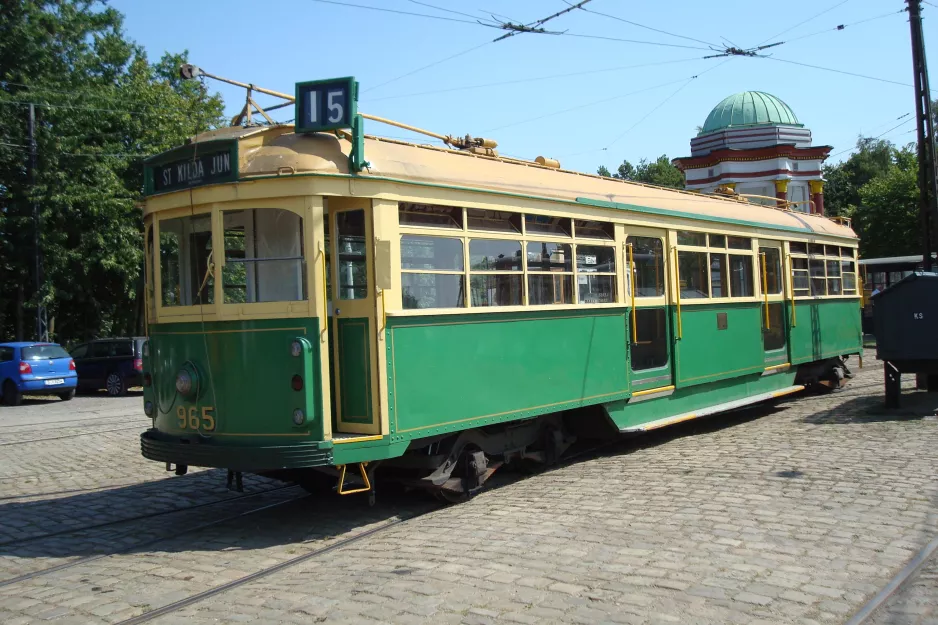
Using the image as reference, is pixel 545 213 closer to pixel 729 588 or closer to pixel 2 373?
pixel 729 588

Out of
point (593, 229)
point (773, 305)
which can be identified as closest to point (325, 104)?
point (593, 229)

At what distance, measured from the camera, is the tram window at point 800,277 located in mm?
13648

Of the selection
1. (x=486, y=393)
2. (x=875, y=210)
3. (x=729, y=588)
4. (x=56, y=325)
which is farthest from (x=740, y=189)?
(x=729, y=588)

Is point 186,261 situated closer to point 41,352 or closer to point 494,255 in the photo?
point 494,255

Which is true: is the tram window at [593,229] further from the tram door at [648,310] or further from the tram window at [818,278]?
the tram window at [818,278]

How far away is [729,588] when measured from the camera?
5125 mm

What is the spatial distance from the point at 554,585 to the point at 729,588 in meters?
1.02

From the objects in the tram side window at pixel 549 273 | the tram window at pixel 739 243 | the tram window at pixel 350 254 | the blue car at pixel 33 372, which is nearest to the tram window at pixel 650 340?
the tram side window at pixel 549 273

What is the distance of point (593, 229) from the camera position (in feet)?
30.3

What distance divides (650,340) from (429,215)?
12.9ft

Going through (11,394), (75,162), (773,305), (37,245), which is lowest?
(11,394)

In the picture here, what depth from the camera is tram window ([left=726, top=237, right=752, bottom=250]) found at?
1189 centimetres

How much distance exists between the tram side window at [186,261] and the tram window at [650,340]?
4.82 m

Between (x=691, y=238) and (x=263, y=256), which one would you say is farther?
(x=691, y=238)
